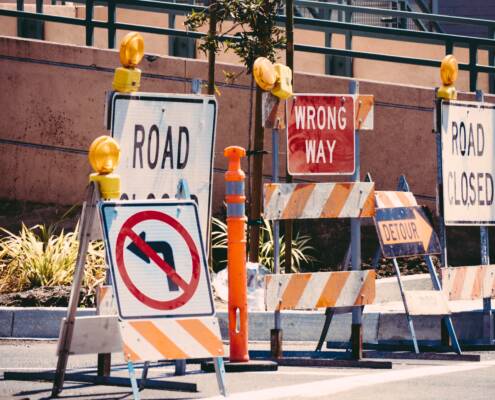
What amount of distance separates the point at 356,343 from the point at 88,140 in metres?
7.56

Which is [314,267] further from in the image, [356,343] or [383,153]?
[356,343]

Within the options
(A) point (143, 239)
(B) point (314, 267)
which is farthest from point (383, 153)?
(A) point (143, 239)

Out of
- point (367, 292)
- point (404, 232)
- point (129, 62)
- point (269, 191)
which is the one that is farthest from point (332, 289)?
point (129, 62)

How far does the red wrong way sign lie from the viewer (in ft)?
38.6

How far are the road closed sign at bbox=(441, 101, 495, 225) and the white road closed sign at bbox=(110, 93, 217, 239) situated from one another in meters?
2.85

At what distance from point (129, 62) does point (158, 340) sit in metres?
2.21

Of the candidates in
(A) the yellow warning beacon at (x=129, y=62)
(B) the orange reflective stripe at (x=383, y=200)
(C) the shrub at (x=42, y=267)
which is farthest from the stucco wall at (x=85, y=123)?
(A) the yellow warning beacon at (x=129, y=62)

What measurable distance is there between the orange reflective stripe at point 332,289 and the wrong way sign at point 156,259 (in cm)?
257

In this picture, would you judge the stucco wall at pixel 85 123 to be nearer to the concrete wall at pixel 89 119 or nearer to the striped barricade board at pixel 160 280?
the concrete wall at pixel 89 119

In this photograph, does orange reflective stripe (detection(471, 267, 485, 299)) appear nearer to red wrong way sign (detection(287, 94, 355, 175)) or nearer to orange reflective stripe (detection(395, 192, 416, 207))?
orange reflective stripe (detection(395, 192, 416, 207))

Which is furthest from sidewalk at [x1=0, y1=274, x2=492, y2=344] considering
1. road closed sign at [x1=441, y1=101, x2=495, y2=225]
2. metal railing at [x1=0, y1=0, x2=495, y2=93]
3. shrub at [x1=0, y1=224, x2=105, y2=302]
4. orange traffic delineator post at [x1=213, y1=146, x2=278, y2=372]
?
metal railing at [x1=0, y1=0, x2=495, y2=93]

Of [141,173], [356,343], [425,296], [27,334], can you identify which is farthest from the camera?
[27,334]

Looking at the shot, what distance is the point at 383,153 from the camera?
725 inches

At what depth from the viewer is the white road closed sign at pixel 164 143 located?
10438mm
